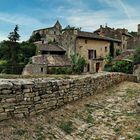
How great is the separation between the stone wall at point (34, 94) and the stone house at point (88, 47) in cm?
3643

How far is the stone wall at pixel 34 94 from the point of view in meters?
9.07

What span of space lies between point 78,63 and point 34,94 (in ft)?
129

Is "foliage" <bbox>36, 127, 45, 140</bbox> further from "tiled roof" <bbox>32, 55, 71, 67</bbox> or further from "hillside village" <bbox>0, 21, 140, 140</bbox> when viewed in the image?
"tiled roof" <bbox>32, 55, 71, 67</bbox>

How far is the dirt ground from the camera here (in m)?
8.79

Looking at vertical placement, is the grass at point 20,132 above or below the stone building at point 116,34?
below

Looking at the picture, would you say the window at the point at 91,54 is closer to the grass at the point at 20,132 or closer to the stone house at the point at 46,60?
the stone house at the point at 46,60

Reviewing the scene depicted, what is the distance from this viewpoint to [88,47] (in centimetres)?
5262

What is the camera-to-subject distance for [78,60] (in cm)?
4966

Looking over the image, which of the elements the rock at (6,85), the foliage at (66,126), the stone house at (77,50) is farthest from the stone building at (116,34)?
the rock at (6,85)

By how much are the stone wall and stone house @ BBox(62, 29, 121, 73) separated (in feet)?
120

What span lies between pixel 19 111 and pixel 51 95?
1.98 m

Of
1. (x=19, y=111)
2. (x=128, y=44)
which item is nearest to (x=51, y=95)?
(x=19, y=111)

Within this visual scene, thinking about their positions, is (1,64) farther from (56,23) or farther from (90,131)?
(90,131)

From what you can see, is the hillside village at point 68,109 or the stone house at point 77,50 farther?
the stone house at point 77,50
